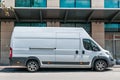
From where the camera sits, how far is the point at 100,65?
18375mm

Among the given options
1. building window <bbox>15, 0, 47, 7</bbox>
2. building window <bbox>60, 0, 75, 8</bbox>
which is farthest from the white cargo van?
building window <bbox>60, 0, 75, 8</bbox>

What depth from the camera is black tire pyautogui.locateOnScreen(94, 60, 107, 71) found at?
18.3 meters

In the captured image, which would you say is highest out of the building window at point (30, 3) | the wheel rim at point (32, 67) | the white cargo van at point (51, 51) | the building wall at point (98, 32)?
the building window at point (30, 3)

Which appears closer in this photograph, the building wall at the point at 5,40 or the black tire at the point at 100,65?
the black tire at the point at 100,65

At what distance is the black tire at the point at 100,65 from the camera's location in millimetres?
18344

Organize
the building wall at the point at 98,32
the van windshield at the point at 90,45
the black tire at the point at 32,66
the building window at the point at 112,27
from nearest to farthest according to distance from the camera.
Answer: the black tire at the point at 32,66 → the van windshield at the point at 90,45 → the building wall at the point at 98,32 → the building window at the point at 112,27

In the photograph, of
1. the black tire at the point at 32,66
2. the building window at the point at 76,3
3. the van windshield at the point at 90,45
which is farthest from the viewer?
the building window at the point at 76,3

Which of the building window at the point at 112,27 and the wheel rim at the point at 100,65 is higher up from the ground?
the building window at the point at 112,27

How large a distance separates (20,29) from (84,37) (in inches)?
146

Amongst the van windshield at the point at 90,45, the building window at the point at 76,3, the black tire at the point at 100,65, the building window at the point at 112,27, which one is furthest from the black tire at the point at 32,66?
the building window at the point at 112,27

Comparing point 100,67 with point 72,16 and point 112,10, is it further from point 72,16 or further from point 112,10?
point 72,16

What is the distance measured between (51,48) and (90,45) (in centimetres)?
226

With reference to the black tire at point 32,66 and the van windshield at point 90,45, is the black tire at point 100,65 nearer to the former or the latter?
the van windshield at point 90,45

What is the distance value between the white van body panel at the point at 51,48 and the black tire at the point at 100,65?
377 millimetres
